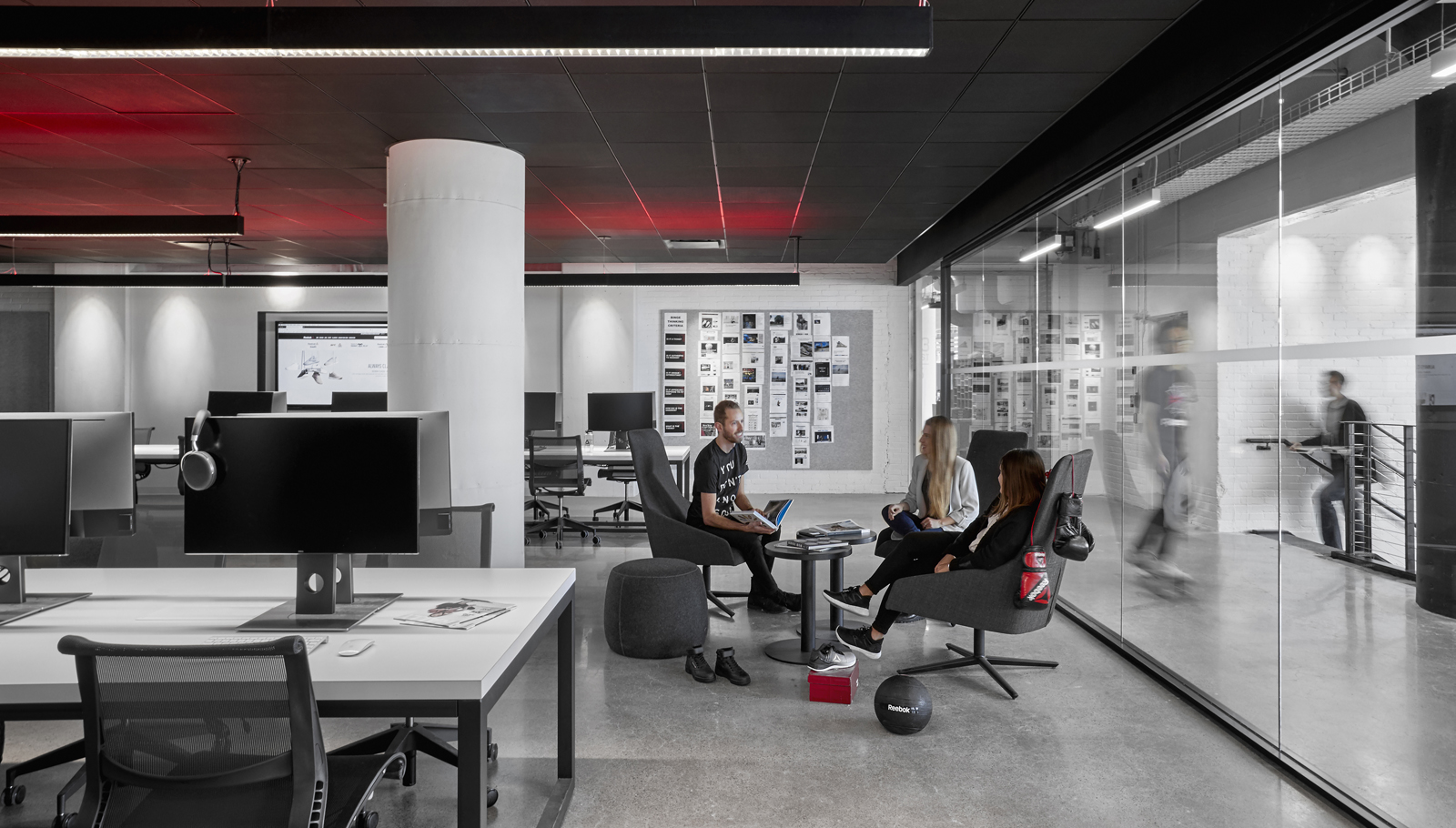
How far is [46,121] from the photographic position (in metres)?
4.94

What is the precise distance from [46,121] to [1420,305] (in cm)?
640

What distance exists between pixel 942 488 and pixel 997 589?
1310 mm

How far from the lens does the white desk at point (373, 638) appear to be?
1840mm

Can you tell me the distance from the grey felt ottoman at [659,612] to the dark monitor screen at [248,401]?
185 inches

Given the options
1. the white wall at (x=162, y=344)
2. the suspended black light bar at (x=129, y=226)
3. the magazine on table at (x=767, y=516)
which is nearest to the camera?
the magazine on table at (x=767, y=516)

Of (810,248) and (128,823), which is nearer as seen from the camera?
(128,823)

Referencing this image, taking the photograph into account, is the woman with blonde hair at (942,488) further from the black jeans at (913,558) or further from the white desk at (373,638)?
the white desk at (373,638)

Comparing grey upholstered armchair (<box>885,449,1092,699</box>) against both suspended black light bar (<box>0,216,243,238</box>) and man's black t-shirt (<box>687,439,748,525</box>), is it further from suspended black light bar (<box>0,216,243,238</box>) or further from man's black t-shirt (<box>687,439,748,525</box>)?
suspended black light bar (<box>0,216,243,238</box>)

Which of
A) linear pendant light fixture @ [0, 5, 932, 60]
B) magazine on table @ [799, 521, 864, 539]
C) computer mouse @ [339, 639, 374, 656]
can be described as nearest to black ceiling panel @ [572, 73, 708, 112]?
linear pendant light fixture @ [0, 5, 932, 60]

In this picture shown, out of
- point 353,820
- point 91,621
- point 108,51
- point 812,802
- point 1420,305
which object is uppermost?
point 108,51

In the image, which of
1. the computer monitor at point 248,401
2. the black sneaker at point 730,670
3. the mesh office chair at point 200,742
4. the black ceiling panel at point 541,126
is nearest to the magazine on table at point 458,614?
the mesh office chair at point 200,742

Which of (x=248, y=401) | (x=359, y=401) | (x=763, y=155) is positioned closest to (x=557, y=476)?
(x=359, y=401)

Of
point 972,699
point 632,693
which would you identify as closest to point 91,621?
point 632,693

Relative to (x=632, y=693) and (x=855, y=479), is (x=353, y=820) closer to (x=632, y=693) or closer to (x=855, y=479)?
(x=632, y=693)
